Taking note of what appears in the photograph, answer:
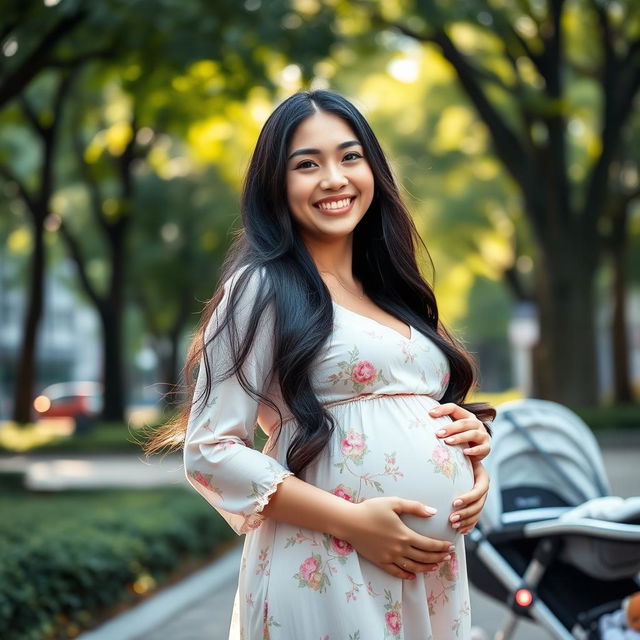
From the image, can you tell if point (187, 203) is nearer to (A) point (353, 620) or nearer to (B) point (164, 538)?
(B) point (164, 538)

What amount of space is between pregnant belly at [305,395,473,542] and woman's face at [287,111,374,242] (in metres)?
0.47

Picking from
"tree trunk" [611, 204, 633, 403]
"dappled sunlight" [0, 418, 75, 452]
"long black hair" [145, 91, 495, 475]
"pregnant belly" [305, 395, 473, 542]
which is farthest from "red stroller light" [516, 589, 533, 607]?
"tree trunk" [611, 204, 633, 403]

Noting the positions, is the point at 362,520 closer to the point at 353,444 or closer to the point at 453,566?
the point at 353,444

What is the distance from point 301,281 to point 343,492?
0.51 m

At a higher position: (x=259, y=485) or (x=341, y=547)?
(x=259, y=485)

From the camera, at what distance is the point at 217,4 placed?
11320 millimetres

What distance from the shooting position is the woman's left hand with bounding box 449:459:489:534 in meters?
2.91

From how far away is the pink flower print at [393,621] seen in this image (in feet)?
9.18

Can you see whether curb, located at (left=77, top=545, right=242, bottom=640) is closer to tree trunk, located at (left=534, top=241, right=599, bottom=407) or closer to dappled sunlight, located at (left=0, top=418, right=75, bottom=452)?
tree trunk, located at (left=534, top=241, right=599, bottom=407)

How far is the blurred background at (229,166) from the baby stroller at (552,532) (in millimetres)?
1226

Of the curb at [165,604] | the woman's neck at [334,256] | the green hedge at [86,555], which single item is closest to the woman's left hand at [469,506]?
the woman's neck at [334,256]

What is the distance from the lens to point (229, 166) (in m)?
27.1

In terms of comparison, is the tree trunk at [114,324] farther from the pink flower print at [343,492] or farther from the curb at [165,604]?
the pink flower print at [343,492]

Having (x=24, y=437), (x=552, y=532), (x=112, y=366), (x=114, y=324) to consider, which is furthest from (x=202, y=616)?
(x=114, y=324)
